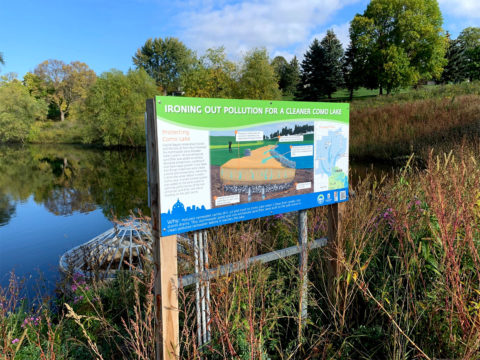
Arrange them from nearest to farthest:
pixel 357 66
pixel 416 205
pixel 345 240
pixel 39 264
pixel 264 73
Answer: pixel 416 205
pixel 345 240
pixel 39 264
pixel 264 73
pixel 357 66

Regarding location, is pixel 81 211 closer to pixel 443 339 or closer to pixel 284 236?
pixel 284 236

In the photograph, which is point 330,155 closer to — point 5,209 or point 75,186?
point 5,209

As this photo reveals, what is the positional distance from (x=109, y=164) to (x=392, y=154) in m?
17.5

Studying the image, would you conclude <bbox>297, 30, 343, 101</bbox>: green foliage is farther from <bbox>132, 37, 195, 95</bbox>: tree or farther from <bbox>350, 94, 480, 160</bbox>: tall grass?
<bbox>132, 37, 195, 95</bbox>: tree

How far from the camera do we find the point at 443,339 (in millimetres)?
2076

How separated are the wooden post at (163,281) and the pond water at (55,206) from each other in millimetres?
2092

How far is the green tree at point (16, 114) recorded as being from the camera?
44.4m

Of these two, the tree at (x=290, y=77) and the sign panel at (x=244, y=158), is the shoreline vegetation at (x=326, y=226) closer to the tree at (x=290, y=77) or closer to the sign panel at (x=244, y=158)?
the tree at (x=290, y=77)

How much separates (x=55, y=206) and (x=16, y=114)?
39245 mm

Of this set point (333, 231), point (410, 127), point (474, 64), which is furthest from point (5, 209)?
point (474, 64)

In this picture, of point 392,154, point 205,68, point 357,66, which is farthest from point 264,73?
point 392,154

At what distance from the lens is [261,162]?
2330mm

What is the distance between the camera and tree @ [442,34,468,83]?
137ft

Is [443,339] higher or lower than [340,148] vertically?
lower
